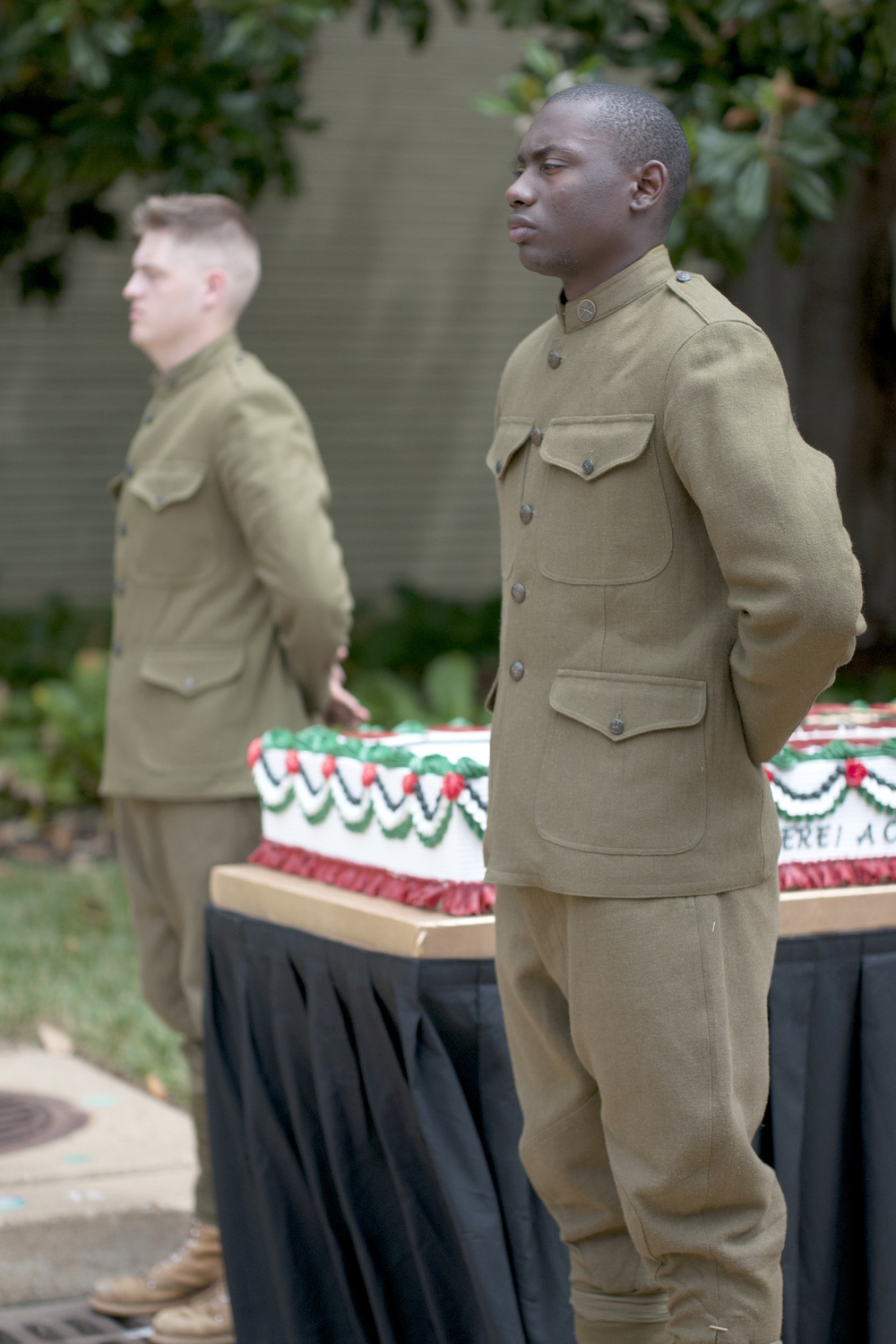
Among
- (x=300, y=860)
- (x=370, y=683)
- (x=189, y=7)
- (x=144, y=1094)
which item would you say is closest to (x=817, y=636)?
(x=300, y=860)

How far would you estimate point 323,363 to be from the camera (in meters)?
11.9

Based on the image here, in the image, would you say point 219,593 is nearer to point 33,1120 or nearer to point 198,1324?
point 198,1324

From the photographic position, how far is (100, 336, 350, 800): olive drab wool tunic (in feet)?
10.5

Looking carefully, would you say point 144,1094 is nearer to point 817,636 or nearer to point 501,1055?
point 501,1055

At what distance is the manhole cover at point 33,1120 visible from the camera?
451cm

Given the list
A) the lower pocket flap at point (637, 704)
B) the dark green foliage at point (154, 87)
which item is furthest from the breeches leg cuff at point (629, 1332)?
the dark green foliage at point (154, 87)

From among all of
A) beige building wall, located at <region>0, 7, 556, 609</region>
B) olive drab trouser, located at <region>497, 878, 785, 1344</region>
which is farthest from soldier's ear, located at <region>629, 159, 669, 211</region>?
beige building wall, located at <region>0, 7, 556, 609</region>

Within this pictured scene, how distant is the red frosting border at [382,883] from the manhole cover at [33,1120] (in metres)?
1.85

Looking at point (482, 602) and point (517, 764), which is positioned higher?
point (517, 764)

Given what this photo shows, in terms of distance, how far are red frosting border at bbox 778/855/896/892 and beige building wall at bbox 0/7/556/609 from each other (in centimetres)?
904

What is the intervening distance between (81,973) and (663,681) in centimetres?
441

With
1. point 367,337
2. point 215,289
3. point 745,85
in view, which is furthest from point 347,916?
point 367,337

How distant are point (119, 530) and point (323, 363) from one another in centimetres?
868

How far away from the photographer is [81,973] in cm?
598
